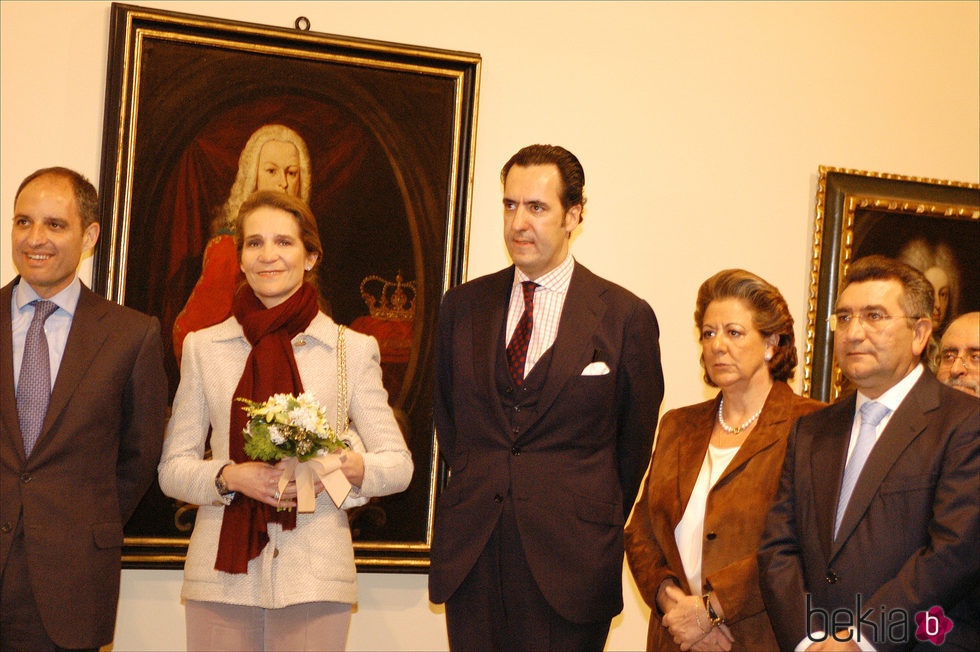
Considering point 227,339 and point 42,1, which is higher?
point 42,1

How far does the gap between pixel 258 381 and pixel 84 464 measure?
2.05ft

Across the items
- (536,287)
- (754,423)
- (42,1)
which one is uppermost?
(42,1)

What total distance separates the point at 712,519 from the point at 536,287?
3.37 feet

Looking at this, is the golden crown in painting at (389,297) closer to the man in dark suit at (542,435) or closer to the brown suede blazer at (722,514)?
the man in dark suit at (542,435)

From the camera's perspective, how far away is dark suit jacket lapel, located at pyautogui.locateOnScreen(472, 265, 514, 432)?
12.2 ft

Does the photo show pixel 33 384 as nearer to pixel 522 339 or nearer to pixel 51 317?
pixel 51 317

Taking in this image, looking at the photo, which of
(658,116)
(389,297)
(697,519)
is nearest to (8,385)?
(389,297)

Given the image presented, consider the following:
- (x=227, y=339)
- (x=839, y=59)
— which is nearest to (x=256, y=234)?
(x=227, y=339)

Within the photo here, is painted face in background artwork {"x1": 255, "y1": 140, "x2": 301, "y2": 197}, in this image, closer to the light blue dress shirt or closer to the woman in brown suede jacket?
the light blue dress shirt

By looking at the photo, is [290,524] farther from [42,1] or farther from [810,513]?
[42,1]

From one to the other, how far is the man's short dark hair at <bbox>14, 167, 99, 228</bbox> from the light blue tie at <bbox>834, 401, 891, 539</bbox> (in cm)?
274

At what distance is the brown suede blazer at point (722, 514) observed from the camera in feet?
12.1

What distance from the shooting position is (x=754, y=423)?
394cm

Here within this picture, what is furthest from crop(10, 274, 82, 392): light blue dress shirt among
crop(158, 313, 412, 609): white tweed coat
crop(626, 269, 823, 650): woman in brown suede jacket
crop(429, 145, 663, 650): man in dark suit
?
crop(626, 269, 823, 650): woman in brown suede jacket
